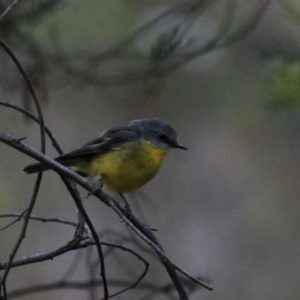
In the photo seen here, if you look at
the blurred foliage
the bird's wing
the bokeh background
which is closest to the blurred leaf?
the bird's wing

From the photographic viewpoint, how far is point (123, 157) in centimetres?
434

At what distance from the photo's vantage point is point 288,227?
8.65 m

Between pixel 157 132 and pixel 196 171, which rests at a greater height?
pixel 196 171

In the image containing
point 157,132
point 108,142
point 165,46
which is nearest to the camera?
point 165,46

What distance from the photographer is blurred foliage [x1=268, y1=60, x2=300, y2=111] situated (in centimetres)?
300

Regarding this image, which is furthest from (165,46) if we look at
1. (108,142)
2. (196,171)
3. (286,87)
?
(196,171)

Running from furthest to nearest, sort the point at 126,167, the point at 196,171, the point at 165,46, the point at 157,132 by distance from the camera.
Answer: the point at 196,171 < the point at 157,132 < the point at 126,167 < the point at 165,46

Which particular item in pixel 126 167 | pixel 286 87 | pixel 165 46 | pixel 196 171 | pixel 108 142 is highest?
pixel 196 171

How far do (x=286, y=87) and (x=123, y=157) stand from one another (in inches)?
59.4

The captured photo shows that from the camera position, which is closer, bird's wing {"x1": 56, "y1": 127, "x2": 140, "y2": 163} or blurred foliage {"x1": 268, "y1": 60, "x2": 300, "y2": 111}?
blurred foliage {"x1": 268, "y1": 60, "x2": 300, "y2": 111}

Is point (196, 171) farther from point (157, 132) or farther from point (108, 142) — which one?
point (108, 142)

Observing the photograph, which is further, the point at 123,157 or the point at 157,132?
the point at 157,132

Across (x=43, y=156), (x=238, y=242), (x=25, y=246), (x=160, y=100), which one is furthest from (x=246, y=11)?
(x=43, y=156)

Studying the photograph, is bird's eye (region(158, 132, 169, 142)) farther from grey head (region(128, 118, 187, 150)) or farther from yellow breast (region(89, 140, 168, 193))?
yellow breast (region(89, 140, 168, 193))
